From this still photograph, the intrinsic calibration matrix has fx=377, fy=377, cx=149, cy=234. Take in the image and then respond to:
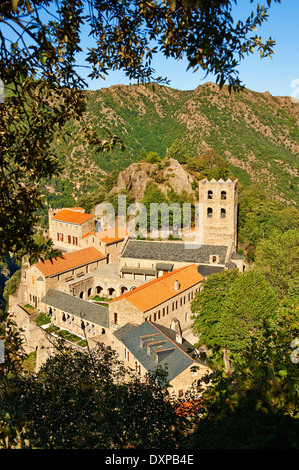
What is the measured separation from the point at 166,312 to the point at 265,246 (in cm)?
1259

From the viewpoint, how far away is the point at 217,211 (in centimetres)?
4375

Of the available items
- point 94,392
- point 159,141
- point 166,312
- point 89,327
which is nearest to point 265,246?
A: point 166,312

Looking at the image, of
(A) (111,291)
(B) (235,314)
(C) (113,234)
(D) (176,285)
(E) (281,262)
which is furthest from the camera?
(C) (113,234)

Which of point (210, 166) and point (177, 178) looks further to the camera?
point (210, 166)

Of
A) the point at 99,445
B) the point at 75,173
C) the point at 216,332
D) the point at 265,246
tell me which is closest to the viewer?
the point at 99,445

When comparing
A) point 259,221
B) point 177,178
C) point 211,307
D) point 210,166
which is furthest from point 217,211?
point 210,166

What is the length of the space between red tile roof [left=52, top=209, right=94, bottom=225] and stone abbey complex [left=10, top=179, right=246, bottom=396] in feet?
0.60

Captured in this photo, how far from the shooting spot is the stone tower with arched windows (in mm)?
43156

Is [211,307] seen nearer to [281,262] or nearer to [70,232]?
[281,262]

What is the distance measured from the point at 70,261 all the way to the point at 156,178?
2490 centimetres

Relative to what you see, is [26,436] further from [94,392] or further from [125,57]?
[125,57]

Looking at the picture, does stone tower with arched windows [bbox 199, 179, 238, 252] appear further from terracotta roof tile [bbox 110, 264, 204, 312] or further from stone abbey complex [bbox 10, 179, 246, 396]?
terracotta roof tile [bbox 110, 264, 204, 312]

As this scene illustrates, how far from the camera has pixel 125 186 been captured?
65.6 metres

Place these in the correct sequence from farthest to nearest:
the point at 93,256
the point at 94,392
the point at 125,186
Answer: the point at 125,186
the point at 93,256
the point at 94,392
